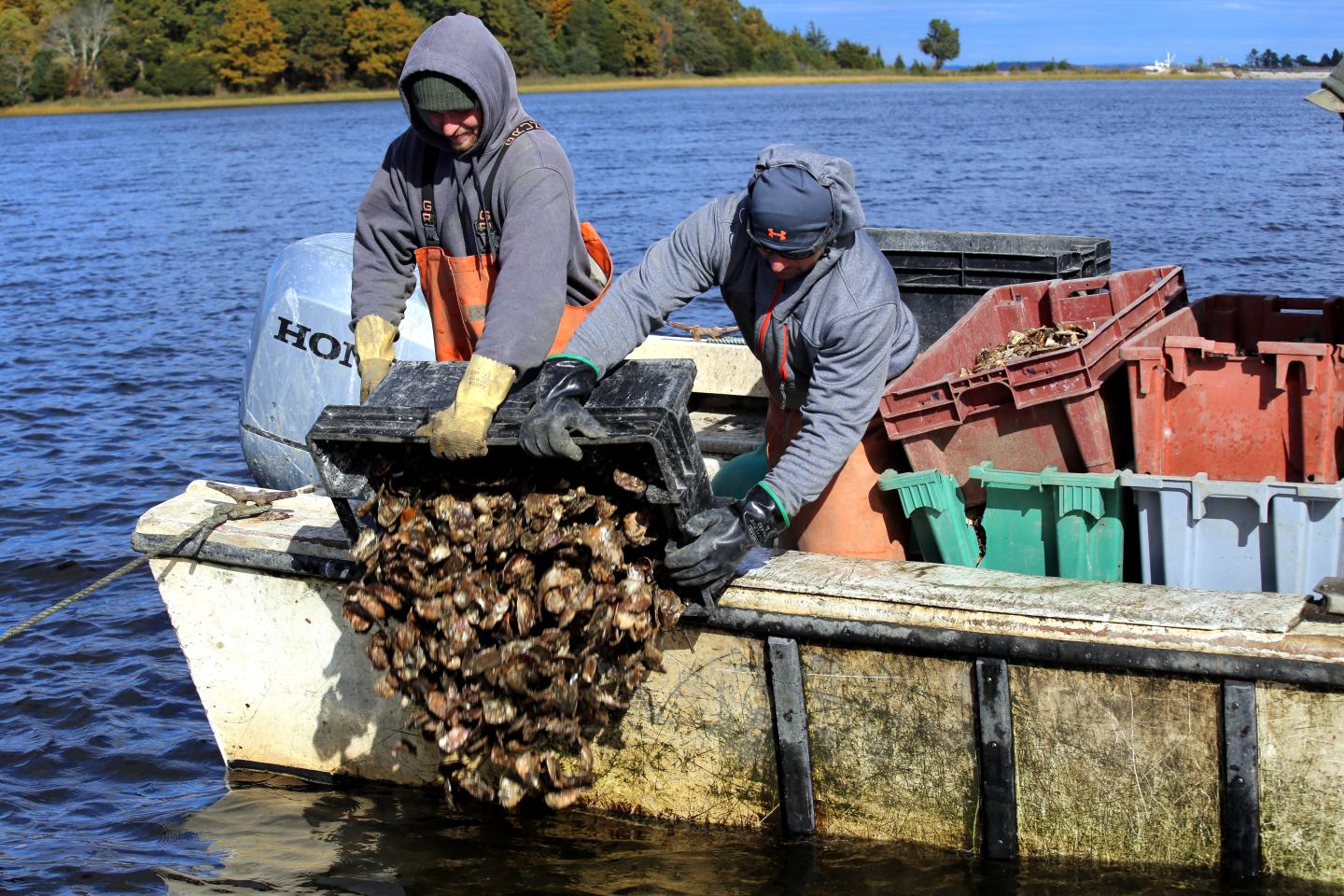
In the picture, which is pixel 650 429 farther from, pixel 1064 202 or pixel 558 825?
pixel 1064 202

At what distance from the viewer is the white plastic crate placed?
3746 millimetres

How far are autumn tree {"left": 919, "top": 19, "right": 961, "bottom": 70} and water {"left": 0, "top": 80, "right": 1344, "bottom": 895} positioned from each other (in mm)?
101619

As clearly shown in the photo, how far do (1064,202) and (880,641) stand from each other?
18.0m

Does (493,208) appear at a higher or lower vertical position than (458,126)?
lower

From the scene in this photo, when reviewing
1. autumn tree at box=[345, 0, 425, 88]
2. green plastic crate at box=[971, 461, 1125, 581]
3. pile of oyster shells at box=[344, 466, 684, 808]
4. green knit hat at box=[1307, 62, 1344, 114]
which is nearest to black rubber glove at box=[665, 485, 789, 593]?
pile of oyster shells at box=[344, 466, 684, 808]

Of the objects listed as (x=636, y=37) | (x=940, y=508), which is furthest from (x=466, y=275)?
(x=636, y=37)

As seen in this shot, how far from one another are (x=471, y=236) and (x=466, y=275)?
13 centimetres

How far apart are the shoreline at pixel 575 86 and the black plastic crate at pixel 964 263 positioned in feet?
214

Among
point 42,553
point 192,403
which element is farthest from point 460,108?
point 192,403

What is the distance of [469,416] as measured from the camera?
139 inches

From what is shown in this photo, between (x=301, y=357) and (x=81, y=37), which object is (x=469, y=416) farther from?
(x=81, y=37)

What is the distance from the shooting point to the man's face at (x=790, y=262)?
3.77 meters

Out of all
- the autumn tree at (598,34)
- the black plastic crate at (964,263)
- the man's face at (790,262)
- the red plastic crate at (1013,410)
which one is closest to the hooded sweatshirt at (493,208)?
the man's face at (790,262)

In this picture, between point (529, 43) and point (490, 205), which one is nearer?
point (490, 205)
